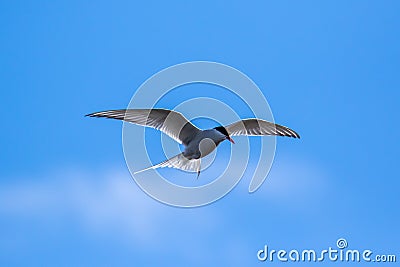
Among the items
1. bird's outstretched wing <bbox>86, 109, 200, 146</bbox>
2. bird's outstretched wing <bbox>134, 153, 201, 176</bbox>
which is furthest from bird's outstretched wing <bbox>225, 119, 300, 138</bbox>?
bird's outstretched wing <bbox>134, 153, 201, 176</bbox>

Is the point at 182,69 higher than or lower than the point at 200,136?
higher

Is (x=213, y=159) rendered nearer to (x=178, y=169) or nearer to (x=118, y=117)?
(x=178, y=169)

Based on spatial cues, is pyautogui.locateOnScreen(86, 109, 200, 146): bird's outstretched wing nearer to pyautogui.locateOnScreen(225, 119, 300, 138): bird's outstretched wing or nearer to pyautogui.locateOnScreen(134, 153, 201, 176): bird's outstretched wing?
pyautogui.locateOnScreen(134, 153, 201, 176): bird's outstretched wing

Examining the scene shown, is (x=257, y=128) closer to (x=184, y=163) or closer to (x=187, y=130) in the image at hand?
(x=187, y=130)

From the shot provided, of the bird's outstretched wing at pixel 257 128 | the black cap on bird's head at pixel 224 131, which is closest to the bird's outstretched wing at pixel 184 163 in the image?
the black cap on bird's head at pixel 224 131

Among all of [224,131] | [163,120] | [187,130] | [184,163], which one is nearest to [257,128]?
[224,131]

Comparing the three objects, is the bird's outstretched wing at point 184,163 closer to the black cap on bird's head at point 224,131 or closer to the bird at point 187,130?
the bird at point 187,130

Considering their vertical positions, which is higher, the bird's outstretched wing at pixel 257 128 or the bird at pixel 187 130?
the bird's outstretched wing at pixel 257 128

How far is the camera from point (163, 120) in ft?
29.8

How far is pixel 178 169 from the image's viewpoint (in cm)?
880

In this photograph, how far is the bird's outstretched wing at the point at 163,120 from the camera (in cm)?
866

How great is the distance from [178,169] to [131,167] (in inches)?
35.5

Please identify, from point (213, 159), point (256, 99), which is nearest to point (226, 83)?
point (256, 99)

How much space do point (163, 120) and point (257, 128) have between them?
62.6 inches
